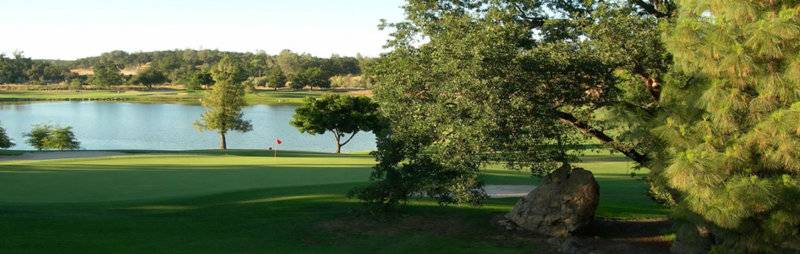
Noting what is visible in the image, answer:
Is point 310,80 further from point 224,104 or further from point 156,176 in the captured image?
point 156,176

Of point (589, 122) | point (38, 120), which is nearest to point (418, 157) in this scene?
point (589, 122)

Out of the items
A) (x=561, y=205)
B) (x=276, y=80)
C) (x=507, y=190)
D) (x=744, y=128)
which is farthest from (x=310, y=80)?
(x=744, y=128)

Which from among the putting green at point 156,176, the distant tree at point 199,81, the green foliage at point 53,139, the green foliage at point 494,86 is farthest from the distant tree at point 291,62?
the green foliage at point 494,86

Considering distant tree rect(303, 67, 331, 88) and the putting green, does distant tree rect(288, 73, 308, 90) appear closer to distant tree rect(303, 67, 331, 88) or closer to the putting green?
distant tree rect(303, 67, 331, 88)

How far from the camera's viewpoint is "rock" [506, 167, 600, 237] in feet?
50.2

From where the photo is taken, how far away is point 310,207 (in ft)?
61.1

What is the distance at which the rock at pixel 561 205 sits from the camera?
15.3 meters

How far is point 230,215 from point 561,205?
7.89 m

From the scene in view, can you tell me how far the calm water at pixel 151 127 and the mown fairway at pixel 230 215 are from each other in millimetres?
34368

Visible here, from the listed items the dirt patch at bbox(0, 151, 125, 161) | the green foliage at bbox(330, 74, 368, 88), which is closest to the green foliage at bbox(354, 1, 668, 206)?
the dirt patch at bbox(0, 151, 125, 161)

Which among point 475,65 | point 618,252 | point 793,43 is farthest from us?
point 618,252

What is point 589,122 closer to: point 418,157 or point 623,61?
point 623,61

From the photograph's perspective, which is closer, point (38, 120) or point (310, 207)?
point (310, 207)

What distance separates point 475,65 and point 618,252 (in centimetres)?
479
